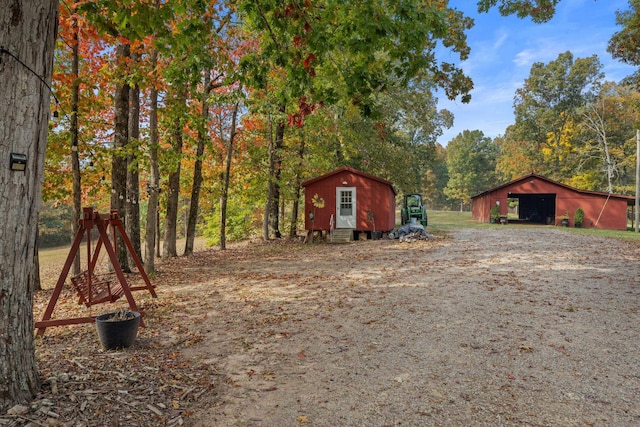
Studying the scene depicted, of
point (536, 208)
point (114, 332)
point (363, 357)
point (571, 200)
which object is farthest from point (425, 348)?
point (536, 208)

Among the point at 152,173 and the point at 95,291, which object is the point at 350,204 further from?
the point at 95,291

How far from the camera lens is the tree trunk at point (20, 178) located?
2754 mm

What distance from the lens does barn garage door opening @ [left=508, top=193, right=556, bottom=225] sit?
3347 cm

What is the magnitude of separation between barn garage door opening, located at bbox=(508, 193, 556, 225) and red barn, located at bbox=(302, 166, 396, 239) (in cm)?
2109

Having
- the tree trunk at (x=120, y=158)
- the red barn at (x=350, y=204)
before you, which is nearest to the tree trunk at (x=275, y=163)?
the red barn at (x=350, y=204)

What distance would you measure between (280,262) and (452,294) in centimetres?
597

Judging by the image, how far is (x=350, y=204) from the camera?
696 inches

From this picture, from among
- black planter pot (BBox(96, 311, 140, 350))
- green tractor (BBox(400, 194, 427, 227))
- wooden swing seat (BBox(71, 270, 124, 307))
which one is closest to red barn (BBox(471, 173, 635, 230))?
green tractor (BBox(400, 194, 427, 227))

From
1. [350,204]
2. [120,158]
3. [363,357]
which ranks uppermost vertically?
[120,158]

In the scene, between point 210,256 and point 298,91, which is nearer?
point 298,91

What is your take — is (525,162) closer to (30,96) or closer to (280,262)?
(280,262)

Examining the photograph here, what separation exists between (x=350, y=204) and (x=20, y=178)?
603 inches

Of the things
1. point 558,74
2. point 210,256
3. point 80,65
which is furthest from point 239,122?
point 558,74

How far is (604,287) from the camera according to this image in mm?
7297
